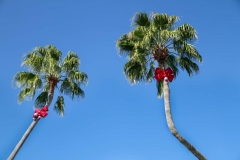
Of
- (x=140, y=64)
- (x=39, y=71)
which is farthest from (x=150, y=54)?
(x=39, y=71)

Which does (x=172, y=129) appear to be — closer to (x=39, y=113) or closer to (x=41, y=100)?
(x=39, y=113)

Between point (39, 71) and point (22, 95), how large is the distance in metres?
1.65

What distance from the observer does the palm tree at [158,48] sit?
1353 centimetres

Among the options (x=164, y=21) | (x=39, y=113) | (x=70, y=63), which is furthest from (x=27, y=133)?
(x=164, y=21)

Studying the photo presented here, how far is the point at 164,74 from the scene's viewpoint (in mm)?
13430

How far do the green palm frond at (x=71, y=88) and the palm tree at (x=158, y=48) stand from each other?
340 cm

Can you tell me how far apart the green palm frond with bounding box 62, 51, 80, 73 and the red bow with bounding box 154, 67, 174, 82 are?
17.7 feet

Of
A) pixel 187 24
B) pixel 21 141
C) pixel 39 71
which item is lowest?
pixel 21 141

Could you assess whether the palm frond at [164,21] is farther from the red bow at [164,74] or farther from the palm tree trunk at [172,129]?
the palm tree trunk at [172,129]

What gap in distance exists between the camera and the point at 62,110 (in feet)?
55.5

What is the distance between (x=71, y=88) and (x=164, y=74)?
19.0ft

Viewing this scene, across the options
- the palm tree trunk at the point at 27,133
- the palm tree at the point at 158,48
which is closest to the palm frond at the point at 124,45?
the palm tree at the point at 158,48

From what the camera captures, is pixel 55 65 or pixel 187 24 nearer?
pixel 187 24

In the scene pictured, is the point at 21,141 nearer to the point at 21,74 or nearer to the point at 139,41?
the point at 21,74
